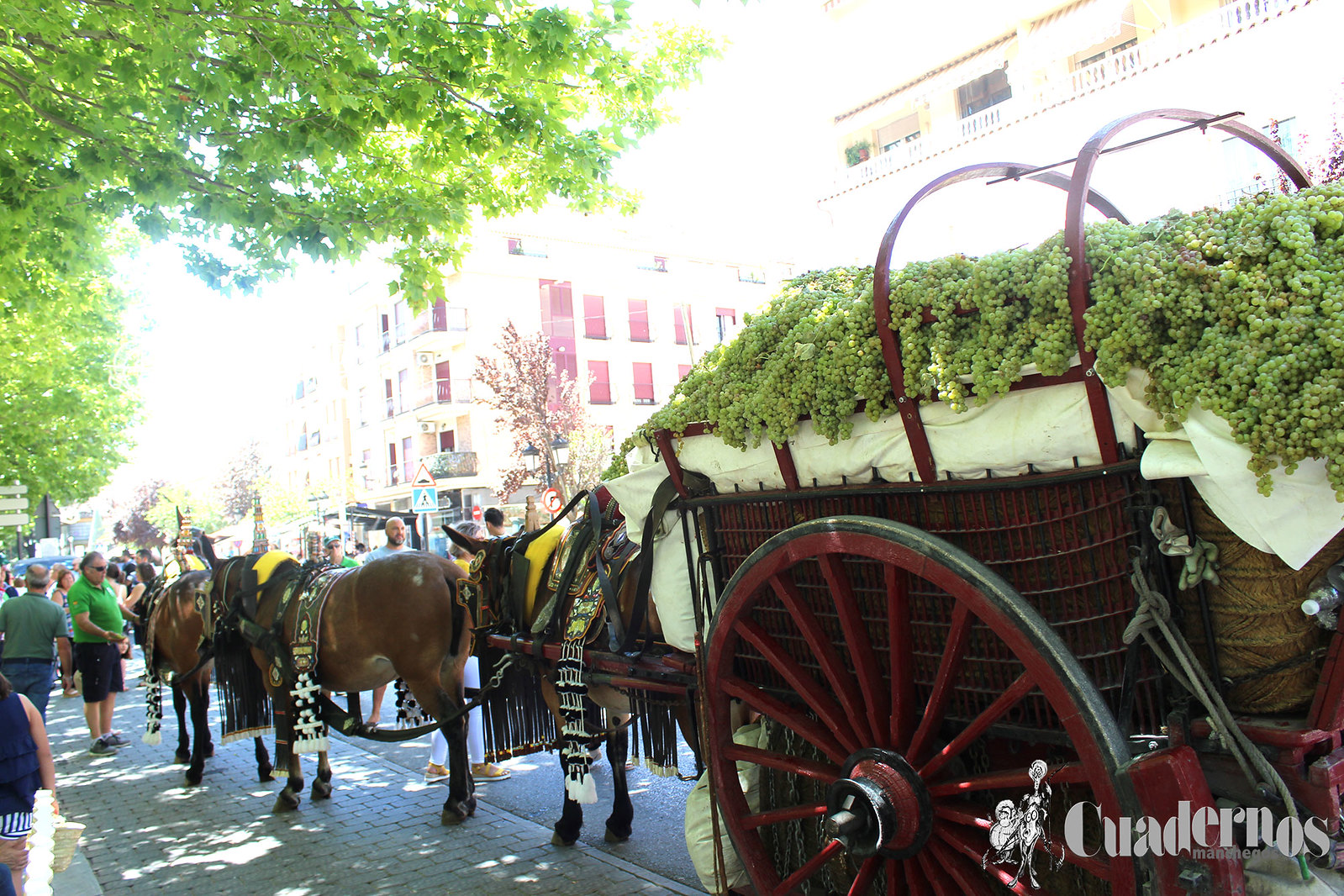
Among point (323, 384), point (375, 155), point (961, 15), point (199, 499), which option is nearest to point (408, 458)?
point (323, 384)

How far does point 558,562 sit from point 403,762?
3.49 meters

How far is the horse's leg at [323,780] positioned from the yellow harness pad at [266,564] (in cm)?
136

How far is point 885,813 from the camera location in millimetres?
2387

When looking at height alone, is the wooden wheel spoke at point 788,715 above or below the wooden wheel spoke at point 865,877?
above

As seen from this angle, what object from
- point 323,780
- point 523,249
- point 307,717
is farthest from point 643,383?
point 307,717

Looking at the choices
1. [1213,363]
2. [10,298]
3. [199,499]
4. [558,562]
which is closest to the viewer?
[1213,363]

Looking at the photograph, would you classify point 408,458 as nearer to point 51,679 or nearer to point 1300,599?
point 51,679

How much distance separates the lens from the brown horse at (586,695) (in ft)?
13.7

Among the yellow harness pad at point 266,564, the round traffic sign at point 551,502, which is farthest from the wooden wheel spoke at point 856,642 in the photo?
the round traffic sign at point 551,502

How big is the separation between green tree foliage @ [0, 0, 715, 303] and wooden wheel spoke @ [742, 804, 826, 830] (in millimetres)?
4691

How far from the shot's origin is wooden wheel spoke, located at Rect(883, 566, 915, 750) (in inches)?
96.5

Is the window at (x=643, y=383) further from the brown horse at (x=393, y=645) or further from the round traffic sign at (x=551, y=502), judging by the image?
the brown horse at (x=393, y=645)

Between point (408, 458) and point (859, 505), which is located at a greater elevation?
point (408, 458)

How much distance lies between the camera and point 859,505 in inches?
107
